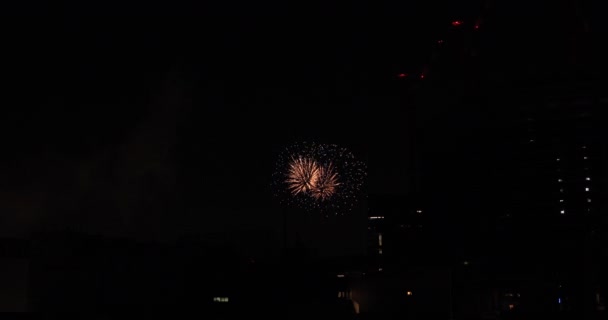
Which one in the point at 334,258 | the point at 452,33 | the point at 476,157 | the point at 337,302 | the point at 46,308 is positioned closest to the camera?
the point at 46,308

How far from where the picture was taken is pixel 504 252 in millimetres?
148125

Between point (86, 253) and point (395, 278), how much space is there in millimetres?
38486

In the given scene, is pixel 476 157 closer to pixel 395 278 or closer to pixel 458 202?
pixel 458 202

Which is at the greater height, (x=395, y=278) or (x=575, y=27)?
(x=575, y=27)

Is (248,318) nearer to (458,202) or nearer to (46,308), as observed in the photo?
(46,308)

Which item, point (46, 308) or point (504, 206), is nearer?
point (46, 308)

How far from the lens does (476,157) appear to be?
180 m

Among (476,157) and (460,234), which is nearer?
(460,234)

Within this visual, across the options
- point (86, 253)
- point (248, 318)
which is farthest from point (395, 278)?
point (86, 253)

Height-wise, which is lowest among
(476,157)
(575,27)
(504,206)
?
(504,206)

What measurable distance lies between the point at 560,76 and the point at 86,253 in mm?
123568

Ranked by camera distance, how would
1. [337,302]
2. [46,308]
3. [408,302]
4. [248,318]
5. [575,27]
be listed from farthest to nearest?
[575,27] < [408,302] < [337,302] < [248,318] < [46,308]

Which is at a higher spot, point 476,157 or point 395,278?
point 476,157

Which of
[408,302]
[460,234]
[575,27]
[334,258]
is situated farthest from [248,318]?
[460,234]
